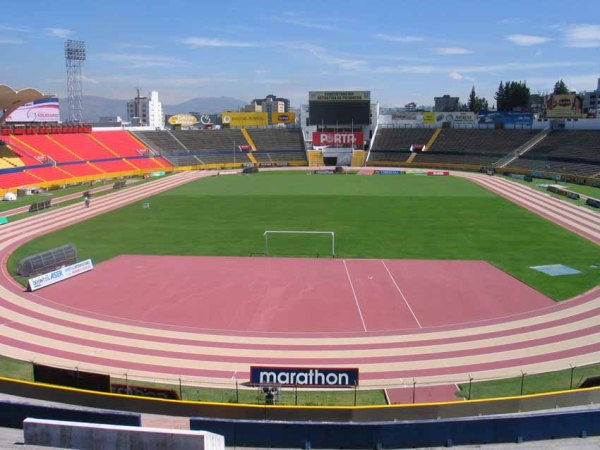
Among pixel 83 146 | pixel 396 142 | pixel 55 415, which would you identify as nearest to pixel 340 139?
pixel 396 142

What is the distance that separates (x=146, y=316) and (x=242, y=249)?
12529mm

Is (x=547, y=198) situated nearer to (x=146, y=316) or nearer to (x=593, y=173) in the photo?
(x=593, y=173)

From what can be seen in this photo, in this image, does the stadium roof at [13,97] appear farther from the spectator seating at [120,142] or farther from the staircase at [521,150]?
the staircase at [521,150]

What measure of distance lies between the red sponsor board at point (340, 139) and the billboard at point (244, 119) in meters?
14.7

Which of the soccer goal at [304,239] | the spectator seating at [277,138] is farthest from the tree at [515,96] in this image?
the soccer goal at [304,239]

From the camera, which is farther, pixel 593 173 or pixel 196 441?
pixel 593 173

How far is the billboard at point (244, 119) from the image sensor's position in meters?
118

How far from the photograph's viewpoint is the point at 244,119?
118875 millimetres

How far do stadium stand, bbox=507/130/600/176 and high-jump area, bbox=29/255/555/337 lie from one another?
5486 centimetres

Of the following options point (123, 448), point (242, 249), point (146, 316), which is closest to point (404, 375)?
point (123, 448)

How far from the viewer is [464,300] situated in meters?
26.2

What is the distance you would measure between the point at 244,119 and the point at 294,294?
9608 cm

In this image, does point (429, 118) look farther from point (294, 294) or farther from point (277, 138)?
point (294, 294)

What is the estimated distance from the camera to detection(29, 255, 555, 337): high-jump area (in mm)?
23703
